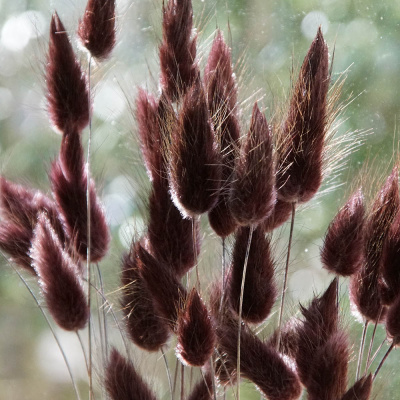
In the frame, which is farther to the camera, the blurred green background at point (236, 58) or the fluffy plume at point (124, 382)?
the blurred green background at point (236, 58)

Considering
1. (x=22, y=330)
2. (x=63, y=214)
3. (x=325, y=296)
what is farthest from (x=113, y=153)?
(x=325, y=296)

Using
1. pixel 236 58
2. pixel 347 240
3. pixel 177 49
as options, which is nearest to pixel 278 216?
pixel 347 240

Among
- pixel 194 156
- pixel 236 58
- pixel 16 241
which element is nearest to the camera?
pixel 194 156

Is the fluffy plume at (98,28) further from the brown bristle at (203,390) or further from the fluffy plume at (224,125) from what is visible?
the brown bristle at (203,390)

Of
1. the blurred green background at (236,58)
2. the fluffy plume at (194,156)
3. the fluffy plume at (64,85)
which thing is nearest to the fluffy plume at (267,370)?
the fluffy plume at (194,156)

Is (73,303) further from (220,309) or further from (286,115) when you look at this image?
(286,115)

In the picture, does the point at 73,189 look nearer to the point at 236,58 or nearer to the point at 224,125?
the point at 224,125
